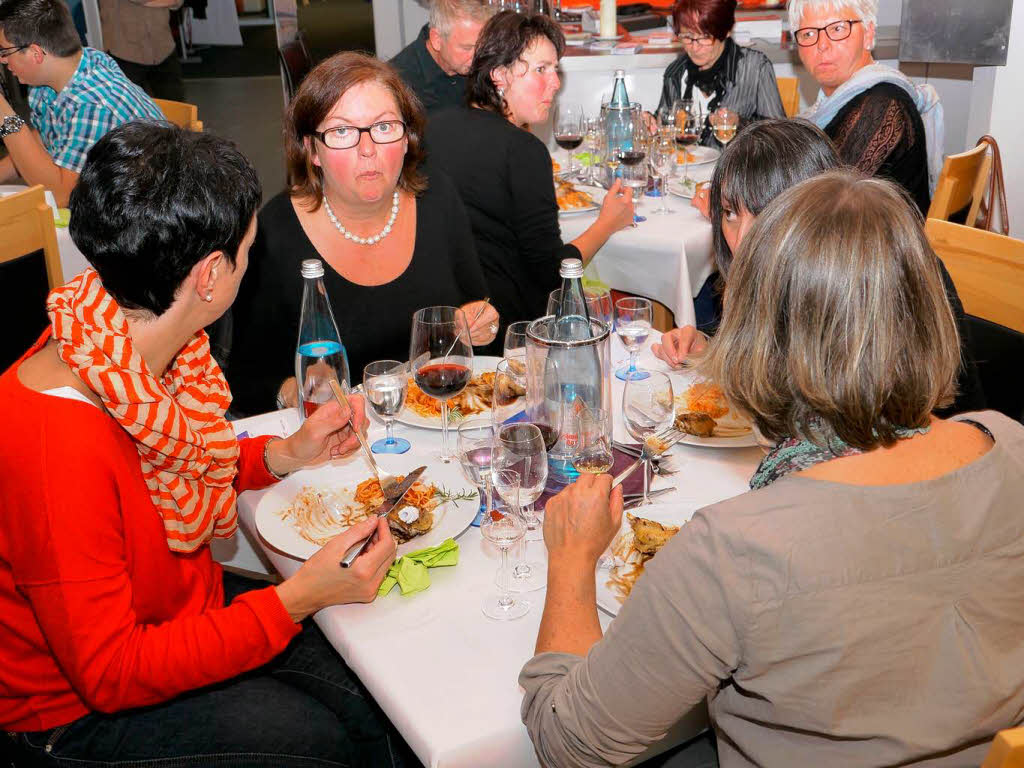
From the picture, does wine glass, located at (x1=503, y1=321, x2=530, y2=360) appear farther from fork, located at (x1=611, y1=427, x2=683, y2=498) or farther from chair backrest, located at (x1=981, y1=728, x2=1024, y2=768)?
chair backrest, located at (x1=981, y1=728, x2=1024, y2=768)

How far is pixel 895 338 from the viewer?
0.99 meters

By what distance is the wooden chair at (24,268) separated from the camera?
252cm

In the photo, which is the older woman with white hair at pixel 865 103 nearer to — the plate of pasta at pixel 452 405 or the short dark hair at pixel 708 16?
the short dark hair at pixel 708 16

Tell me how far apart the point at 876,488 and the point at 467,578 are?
0.60 m

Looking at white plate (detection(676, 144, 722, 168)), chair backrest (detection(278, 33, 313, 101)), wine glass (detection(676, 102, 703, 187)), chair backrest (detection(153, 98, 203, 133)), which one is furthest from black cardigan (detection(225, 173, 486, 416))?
chair backrest (detection(278, 33, 313, 101))

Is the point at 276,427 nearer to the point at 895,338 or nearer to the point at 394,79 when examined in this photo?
the point at 394,79

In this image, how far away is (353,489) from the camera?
1.55 metres

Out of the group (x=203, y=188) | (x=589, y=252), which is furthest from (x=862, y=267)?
(x=589, y=252)

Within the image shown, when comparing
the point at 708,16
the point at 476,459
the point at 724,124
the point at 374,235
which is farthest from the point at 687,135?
the point at 476,459

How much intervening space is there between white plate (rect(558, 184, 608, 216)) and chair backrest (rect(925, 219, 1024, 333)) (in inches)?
50.9

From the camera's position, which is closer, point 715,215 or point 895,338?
point 895,338

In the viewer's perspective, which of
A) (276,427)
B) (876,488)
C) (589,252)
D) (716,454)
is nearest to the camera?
(876,488)

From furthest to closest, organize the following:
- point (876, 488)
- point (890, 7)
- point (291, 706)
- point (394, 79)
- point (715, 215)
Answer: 1. point (890, 7)
2. point (394, 79)
3. point (715, 215)
4. point (291, 706)
5. point (876, 488)

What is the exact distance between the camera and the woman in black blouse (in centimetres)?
272
